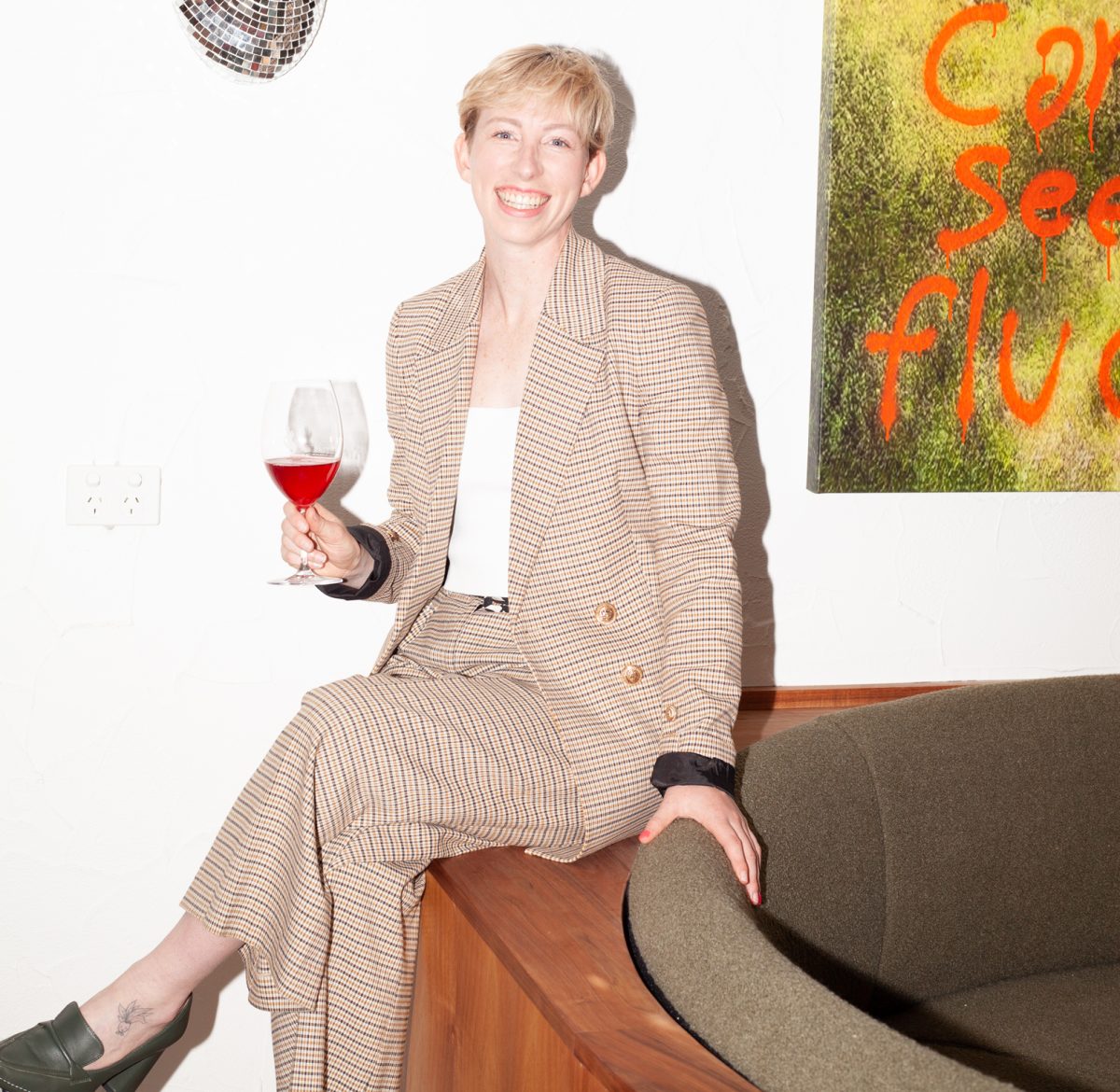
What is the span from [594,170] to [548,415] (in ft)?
1.23

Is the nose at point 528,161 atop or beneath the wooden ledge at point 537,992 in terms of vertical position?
atop

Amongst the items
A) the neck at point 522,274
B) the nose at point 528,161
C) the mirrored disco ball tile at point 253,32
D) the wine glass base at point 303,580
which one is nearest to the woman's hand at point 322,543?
the wine glass base at point 303,580

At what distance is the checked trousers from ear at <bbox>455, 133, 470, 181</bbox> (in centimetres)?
74

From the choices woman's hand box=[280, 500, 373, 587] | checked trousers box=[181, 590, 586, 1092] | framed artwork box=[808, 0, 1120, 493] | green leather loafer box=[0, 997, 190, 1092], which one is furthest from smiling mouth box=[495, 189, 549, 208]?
green leather loafer box=[0, 997, 190, 1092]

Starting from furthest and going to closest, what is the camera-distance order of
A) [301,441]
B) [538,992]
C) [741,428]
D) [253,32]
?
[741,428] < [253,32] < [301,441] < [538,992]

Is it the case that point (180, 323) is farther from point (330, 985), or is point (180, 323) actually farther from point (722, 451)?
point (330, 985)

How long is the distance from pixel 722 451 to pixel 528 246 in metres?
0.41

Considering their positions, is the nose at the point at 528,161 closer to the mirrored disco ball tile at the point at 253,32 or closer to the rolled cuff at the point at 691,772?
the mirrored disco ball tile at the point at 253,32

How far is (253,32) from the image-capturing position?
7.09ft

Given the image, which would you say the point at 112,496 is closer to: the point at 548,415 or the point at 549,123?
the point at 548,415

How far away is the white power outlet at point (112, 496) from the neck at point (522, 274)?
0.66 metres

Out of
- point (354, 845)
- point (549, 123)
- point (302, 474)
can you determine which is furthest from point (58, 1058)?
point (549, 123)

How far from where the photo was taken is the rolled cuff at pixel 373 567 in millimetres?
1910

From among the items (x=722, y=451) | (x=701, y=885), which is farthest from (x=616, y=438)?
(x=701, y=885)
